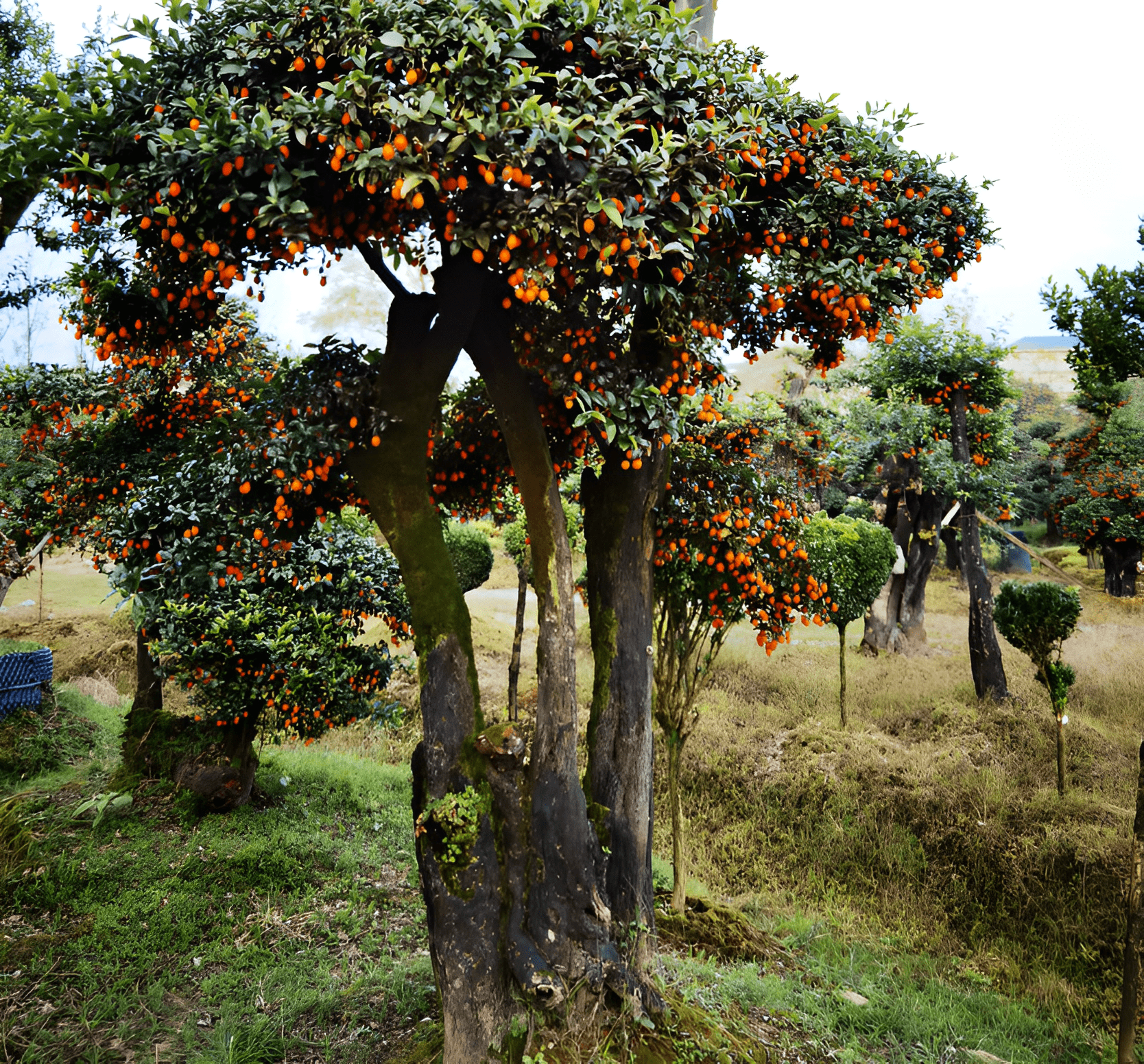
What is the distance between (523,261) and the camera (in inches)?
120

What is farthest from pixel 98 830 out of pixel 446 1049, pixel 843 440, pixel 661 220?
pixel 843 440

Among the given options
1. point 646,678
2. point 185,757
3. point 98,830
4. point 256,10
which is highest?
point 256,10

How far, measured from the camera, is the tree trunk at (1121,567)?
62.6ft

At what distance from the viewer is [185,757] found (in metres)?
8.08

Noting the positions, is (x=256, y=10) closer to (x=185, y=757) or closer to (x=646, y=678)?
(x=646, y=678)

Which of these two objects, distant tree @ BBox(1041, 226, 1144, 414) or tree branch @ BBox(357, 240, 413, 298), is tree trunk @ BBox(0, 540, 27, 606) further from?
distant tree @ BBox(1041, 226, 1144, 414)

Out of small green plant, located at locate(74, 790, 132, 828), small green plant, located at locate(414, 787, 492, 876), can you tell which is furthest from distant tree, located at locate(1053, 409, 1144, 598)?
small green plant, located at locate(74, 790, 132, 828)

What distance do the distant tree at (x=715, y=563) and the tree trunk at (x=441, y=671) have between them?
1.25 meters

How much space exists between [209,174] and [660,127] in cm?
213

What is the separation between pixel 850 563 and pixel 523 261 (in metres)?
9.51

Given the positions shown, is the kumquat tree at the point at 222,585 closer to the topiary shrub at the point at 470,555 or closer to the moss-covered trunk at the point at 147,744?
the moss-covered trunk at the point at 147,744

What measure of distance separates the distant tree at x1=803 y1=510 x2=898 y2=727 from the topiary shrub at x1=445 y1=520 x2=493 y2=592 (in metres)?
6.20

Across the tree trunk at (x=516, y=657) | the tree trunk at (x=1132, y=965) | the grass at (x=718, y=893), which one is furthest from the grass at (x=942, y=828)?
the tree trunk at (x=516, y=657)

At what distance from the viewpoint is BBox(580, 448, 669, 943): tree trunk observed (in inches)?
188
